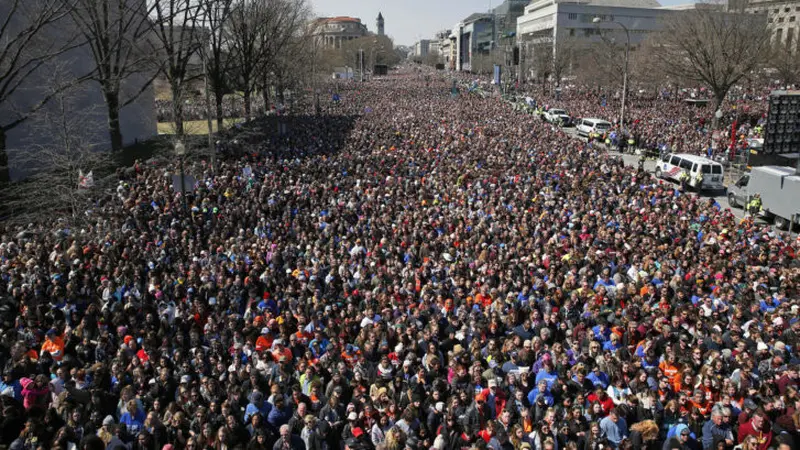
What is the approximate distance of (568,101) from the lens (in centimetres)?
6038

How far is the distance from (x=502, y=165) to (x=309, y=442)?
61.5ft

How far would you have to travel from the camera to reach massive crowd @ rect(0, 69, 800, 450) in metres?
6.53

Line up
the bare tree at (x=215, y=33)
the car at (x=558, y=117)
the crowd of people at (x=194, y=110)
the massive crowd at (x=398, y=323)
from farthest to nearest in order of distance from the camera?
1. the crowd of people at (x=194, y=110)
2. the car at (x=558, y=117)
3. the bare tree at (x=215, y=33)
4. the massive crowd at (x=398, y=323)

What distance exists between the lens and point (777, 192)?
18.0 metres

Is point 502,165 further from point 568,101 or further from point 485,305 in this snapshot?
point 568,101

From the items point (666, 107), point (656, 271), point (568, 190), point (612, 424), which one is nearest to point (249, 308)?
point (612, 424)

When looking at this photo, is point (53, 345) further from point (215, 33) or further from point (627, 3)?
point (627, 3)

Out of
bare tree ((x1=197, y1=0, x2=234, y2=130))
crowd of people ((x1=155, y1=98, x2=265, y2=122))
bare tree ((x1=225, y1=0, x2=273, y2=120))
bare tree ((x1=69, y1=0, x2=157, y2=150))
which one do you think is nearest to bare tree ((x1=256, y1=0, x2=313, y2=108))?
bare tree ((x1=225, y1=0, x2=273, y2=120))

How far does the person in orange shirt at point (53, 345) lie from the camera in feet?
28.7

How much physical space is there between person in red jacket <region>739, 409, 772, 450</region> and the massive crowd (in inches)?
1.3

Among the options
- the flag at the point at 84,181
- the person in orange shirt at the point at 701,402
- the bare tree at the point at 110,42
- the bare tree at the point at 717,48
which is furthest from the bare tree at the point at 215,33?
the bare tree at the point at 717,48

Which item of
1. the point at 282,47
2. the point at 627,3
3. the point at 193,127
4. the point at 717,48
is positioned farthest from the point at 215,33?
the point at 627,3

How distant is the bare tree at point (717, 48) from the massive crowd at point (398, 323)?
26.7m

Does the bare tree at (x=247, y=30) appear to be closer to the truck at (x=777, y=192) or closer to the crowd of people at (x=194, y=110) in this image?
the crowd of people at (x=194, y=110)
